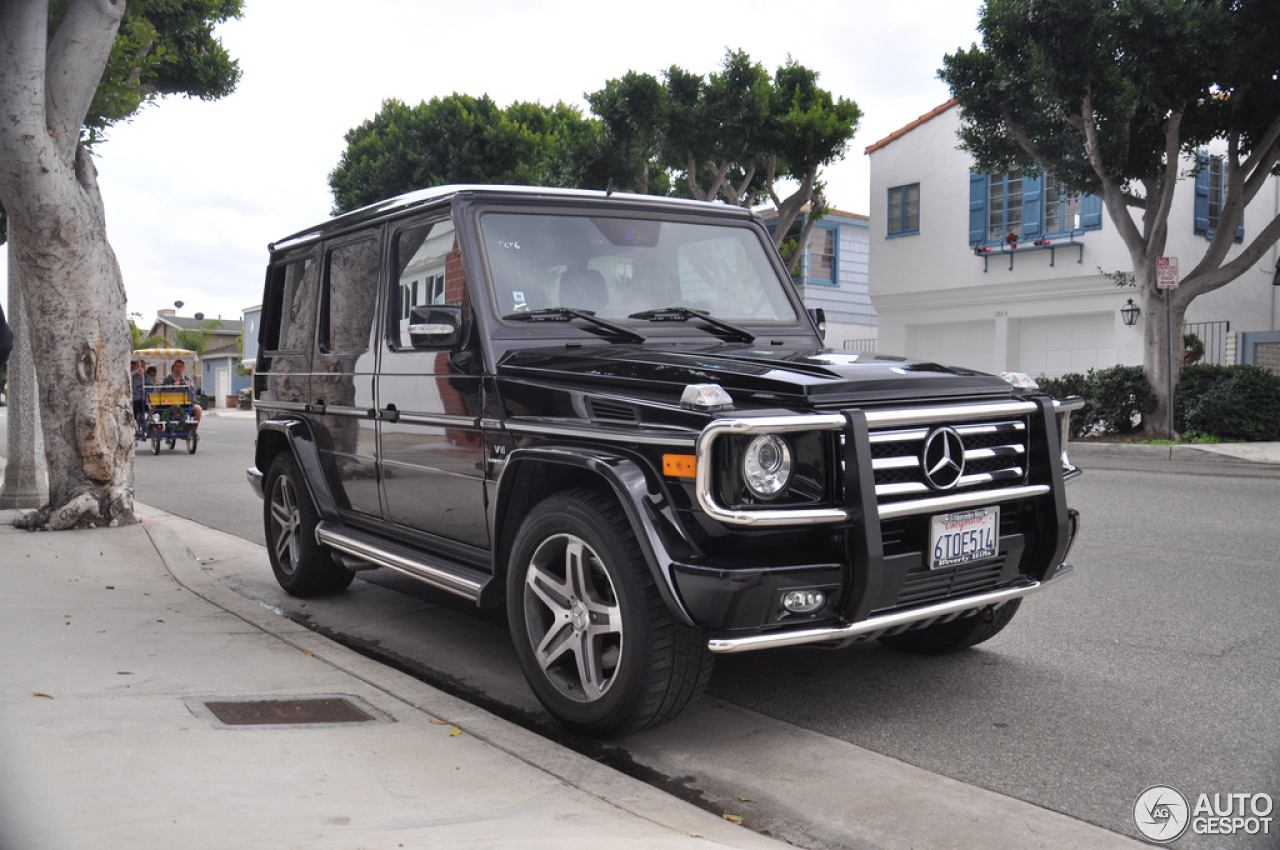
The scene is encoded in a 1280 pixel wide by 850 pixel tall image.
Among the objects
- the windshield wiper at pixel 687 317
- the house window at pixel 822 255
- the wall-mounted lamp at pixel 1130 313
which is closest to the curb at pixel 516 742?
the windshield wiper at pixel 687 317

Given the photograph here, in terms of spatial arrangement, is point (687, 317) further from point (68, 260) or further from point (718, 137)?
point (718, 137)

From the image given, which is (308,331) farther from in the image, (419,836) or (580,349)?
(419,836)

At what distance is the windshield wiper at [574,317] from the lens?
4441 mm

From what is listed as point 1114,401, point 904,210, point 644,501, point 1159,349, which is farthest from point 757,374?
point 904,210

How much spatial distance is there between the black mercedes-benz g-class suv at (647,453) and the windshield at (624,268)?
0.04 ft

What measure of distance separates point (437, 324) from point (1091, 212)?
65.9 feet

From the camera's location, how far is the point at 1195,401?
1684 cm

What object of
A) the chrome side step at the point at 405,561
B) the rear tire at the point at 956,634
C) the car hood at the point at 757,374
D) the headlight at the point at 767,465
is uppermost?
the car hood at the point at 757,374

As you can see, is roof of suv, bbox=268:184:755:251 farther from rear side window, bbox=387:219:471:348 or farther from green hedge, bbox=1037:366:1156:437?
green hedge, bbox=1037:366:1156:437

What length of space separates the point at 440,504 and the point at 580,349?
3.23 feet

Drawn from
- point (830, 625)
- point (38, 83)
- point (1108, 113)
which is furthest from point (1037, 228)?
point (830, 625)

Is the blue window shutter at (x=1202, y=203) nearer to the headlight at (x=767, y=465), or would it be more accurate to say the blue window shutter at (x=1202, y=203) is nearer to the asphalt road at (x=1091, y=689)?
the asphalt road at (x=1091, y=689)

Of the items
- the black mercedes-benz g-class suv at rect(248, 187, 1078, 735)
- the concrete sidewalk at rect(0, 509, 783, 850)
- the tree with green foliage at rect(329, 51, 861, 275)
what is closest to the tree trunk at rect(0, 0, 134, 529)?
the black mercedes-benz g-class suv at rect(248, 187, 1078, 735)

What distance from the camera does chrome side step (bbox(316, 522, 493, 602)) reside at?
14.0ft
